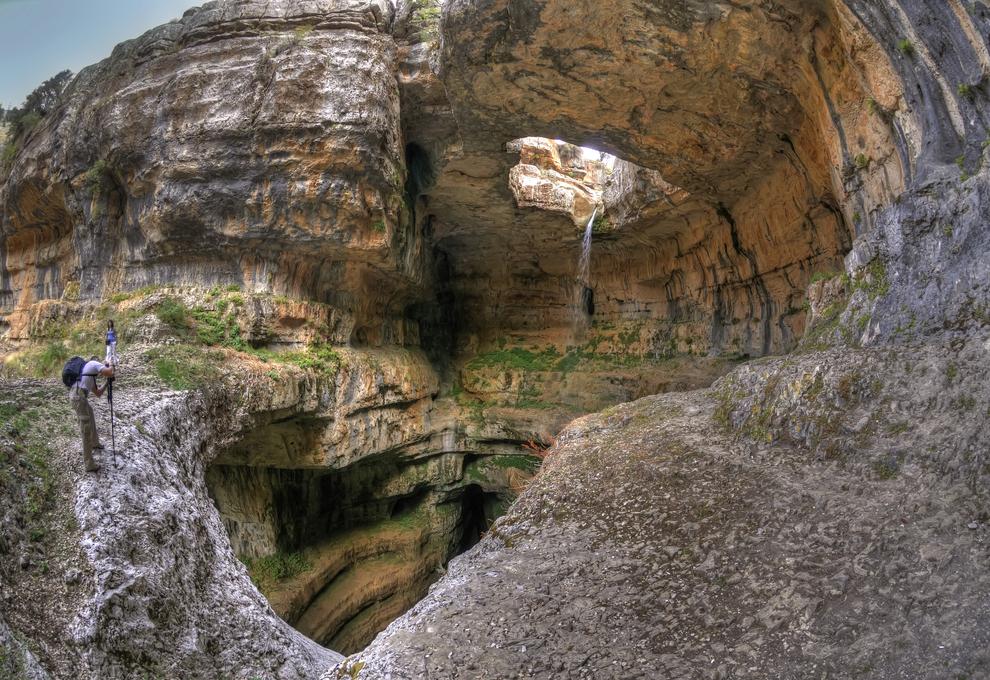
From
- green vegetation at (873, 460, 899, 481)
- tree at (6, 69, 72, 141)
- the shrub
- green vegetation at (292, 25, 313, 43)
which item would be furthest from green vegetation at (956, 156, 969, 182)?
tree at (6, 69, 72, 141)

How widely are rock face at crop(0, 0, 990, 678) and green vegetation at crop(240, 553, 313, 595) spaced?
122 mm

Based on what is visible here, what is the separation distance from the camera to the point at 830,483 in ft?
13.1

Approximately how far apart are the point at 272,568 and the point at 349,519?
309cm

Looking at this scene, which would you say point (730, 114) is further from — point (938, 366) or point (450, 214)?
point (450, 214)

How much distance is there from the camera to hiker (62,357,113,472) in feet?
15.4

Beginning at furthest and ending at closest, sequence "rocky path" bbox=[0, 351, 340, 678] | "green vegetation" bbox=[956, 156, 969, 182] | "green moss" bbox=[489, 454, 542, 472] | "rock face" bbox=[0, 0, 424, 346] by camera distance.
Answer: "green moss" bbox=[489, 454, 542, 472], "rock face" bbox=[0, 0, 424, 346], "green vegetation" bbox=[956, 156, 969, 182], "rocky path" bbox=[0, 351, 340, 678]

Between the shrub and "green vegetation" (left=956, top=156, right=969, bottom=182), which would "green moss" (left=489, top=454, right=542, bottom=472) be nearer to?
the shrub

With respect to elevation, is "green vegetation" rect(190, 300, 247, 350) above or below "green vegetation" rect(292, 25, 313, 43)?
below

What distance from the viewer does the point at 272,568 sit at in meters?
11.5

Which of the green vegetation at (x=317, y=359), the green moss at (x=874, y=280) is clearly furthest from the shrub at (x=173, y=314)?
the green moss at (x=874, y=280)

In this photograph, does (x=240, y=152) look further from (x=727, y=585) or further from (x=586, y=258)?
(x=727, y=585)

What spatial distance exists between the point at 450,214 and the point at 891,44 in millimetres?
11080

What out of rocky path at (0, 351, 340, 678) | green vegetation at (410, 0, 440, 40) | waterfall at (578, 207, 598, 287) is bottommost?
rocky path at (0, 351, 340, 678)

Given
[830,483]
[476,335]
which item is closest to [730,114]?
[830,483]
